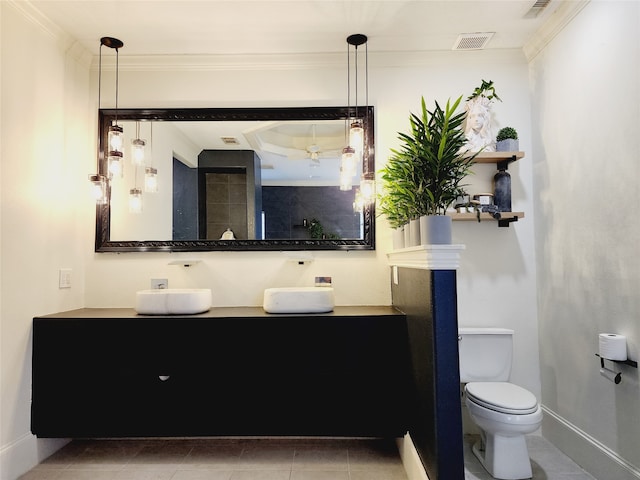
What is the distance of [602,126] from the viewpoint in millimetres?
2002

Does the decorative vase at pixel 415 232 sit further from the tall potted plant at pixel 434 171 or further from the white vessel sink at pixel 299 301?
the white vessel sink at pixel 299 301

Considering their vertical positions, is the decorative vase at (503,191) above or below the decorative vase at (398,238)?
above

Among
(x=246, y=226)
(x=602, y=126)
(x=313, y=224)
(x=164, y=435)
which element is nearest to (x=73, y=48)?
(x=246, y=226)

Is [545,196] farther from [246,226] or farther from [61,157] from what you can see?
[61,157]

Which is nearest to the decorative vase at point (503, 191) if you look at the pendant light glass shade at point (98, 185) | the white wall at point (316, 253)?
the white wall at point (316, 253)

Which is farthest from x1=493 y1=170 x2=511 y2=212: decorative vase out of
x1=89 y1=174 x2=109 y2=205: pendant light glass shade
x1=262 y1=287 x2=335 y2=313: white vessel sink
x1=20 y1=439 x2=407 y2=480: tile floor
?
x1=89 y1=174 x2=109 y2=205: pendant light glass shade

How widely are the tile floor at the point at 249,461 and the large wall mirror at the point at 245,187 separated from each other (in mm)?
1274

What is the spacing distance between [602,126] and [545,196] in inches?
23.4

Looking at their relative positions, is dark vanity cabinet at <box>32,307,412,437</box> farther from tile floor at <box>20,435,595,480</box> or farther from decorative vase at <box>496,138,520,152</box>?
decorative vase at <box>496,138,520,152</box>

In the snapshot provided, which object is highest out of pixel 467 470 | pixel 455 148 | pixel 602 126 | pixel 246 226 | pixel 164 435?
pixel 602 126

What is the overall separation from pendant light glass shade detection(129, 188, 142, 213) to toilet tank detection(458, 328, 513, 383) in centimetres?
231

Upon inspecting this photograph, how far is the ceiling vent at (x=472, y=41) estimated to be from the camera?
2.49m

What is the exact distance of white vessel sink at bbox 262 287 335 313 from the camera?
228cm

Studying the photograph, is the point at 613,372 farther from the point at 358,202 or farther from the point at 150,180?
the point at 150,180
